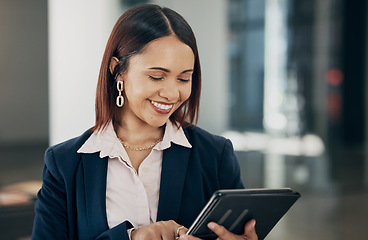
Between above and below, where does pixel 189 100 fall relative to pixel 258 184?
above

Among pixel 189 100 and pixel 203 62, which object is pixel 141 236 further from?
pixel 203 62

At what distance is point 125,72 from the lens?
4.28ft

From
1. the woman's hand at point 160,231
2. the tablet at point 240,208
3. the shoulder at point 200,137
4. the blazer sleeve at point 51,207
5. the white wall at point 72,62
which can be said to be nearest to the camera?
the tablet at point 240,208

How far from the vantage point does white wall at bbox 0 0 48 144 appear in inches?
119

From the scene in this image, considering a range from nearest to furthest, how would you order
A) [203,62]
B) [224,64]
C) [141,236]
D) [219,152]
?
1. [141,236]
2. [219,152]
3. [203,62]
4. [224,64]

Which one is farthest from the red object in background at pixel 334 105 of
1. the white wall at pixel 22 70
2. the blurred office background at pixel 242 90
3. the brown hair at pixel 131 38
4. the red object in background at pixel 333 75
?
the brown hair at pixel 131 38

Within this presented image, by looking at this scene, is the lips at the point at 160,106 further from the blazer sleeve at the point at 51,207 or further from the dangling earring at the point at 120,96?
the blazer sleeve at the point at 51,207

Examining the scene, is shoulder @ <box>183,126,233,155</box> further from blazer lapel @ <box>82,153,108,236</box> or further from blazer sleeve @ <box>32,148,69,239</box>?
blazer sleeve @ <box>32,148,69,239</box>

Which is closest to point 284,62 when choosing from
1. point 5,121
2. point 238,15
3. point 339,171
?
point 238,15

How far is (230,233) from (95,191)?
39 cm

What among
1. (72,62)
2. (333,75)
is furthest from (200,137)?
(333,75)

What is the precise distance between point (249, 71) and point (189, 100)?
3691 millimetres

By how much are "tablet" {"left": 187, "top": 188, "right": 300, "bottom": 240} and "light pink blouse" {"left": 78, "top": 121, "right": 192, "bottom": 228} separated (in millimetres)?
204

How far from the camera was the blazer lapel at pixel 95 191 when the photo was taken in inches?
51.1
